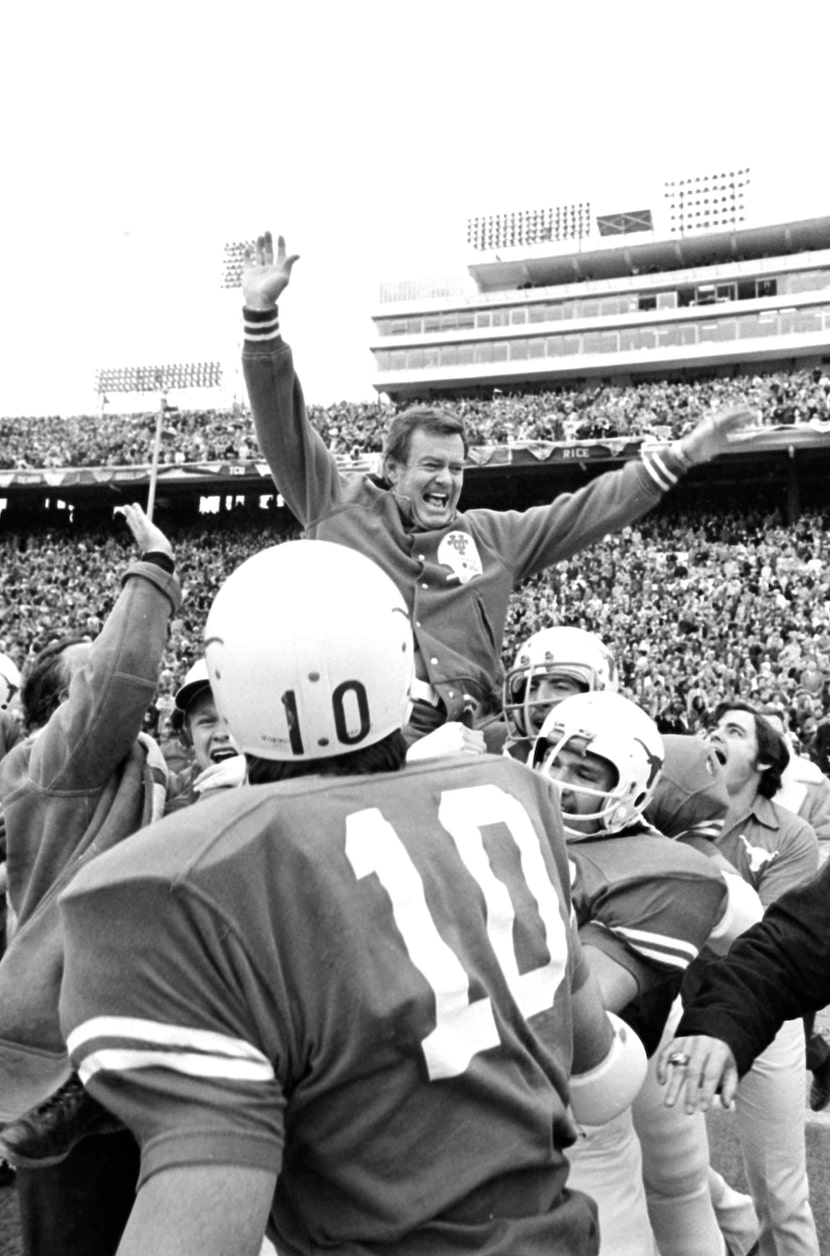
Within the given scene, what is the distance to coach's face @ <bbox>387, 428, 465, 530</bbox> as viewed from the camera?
125 inches

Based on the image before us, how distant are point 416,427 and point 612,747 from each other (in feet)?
3.68

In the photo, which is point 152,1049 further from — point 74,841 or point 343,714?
point 74,841

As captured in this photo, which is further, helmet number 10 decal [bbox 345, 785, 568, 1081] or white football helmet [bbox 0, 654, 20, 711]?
white football helmet [bbox 0, 654, 20, 711]

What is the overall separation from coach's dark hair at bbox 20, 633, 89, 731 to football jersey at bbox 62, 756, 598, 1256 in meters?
1.65

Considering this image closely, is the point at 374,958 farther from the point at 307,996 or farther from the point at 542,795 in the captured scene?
the point at 542,795

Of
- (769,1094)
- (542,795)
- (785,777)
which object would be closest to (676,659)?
(785,777)

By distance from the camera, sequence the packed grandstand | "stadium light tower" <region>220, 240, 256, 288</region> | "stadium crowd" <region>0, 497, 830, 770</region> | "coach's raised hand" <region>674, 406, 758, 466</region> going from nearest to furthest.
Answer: "coach's raised hand" <region>674, 406, 758, 466</region> → "stadium crowd" <region>0, 497, 830, 770</region> → the packed grandstand → "stadium light tower" <region>220, 240, 256, 288</region>

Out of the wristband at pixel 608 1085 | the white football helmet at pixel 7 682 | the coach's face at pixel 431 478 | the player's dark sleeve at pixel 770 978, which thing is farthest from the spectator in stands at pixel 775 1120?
the white football helmet at pixel 7 682

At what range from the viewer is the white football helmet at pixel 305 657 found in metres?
1.50

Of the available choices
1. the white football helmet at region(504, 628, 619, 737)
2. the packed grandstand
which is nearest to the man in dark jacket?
the white football helmet at region(504, 628, 619, 737)

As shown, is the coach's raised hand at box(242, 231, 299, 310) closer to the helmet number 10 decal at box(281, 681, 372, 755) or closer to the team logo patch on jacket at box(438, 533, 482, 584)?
the team logo patch on jacket at box(438, 533, 482, 584)

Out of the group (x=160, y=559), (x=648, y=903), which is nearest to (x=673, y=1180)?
(x=648, y=903)

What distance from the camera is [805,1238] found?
317 cm

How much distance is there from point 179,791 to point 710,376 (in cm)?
4432
